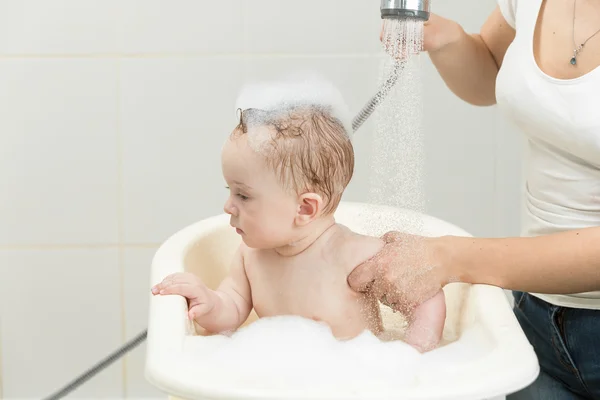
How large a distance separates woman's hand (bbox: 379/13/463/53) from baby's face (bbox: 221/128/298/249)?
0.37 metres

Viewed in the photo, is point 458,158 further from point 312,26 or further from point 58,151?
point 58,151

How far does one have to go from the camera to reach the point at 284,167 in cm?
97

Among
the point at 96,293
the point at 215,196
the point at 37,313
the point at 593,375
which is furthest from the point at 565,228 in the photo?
the point at 37,313

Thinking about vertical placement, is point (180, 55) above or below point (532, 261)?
above

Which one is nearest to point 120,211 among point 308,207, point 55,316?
point 55,316

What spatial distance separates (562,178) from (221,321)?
476mm

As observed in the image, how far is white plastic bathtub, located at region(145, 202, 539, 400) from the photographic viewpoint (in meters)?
0.66

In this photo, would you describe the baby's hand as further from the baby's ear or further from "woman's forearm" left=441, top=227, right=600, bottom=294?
"woman's forearm" left=441, top=227, right=600, bottom=294

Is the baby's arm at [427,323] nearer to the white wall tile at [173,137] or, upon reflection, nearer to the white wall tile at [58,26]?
the white wall tile at [173,137]

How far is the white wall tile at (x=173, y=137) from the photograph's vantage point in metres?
1.71

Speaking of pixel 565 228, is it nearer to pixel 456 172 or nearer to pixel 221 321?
pixel 221 321

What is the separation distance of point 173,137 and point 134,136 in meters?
0.09

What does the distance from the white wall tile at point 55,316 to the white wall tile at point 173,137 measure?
141 mm

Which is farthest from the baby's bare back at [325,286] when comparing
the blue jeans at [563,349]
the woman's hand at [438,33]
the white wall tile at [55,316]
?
the white wall tile at [55,316]
